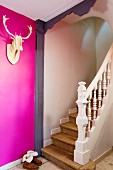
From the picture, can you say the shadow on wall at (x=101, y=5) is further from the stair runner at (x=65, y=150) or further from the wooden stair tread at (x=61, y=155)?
the wooden stair tread at (x=61, y=155)

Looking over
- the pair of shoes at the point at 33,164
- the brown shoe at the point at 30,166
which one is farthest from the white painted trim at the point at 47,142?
the brown shoe at the point at 30,166

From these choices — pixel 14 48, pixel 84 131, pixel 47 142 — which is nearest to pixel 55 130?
pixel 47 142

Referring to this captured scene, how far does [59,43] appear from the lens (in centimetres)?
295

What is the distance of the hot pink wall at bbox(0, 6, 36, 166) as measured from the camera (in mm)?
2162

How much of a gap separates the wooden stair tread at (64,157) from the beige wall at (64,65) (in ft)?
0.77

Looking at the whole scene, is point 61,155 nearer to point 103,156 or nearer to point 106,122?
point 103,156

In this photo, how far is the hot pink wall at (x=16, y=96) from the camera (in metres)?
2.16

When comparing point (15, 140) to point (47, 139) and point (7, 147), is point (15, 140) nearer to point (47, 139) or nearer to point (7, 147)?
point (7, 147)

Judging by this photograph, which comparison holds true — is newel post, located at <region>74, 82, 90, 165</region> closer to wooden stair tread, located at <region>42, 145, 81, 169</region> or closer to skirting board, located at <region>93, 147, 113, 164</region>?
wooden stair tread, located at <region>42, 145, 81, 169</region>

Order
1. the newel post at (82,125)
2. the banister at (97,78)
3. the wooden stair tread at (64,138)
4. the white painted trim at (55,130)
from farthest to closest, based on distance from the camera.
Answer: the white painted trim at (55,130)
the wooden stair tread at (64,138)
the banister at (97,78)
the newel post at (82,125)

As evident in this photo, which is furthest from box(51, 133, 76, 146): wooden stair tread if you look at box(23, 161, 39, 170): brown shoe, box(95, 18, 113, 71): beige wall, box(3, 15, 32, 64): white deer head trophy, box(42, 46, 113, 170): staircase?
box(95, 18, 113, 71): beige wall

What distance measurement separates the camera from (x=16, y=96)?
91.3 inches

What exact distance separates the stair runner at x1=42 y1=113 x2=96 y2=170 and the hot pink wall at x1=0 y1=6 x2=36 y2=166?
369mm

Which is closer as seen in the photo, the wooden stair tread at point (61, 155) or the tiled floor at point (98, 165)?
the wooden stair tread at point (61, 155)
